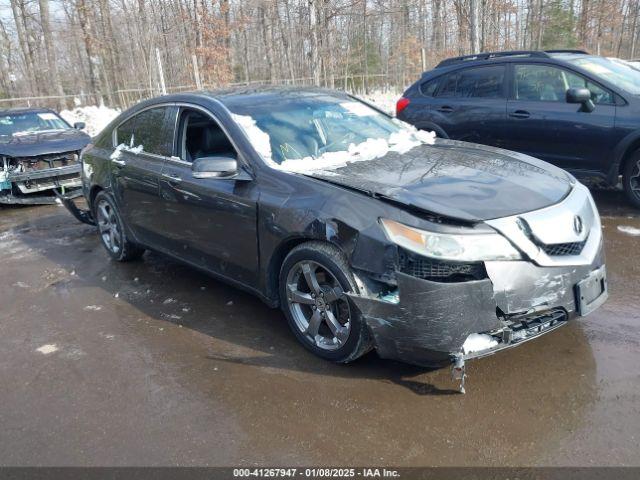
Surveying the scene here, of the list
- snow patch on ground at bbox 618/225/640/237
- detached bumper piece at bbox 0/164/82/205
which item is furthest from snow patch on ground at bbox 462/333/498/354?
detached bumper piece at bbox 0/164/82/205

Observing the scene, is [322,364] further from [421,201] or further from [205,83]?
[205,83]

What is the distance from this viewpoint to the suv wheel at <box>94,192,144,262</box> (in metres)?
5.55

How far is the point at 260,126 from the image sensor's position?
4.07 metres

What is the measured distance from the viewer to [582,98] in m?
6.07

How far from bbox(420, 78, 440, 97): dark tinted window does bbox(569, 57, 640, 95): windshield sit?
1.81 m

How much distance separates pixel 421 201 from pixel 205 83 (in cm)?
2326

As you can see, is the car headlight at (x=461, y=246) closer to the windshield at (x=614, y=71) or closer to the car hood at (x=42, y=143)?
the windshield at (x=614, y=71)

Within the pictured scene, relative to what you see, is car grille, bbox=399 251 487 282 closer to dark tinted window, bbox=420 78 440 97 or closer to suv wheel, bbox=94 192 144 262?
suv wheel, bbox=94 192 144 262

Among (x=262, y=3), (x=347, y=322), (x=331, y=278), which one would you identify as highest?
(x=262, y=3)

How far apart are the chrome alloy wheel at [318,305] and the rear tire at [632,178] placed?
14.6 feet

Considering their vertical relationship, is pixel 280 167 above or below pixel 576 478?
above

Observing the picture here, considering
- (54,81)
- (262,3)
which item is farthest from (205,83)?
(54,81)

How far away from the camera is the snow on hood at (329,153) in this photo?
3.77 m

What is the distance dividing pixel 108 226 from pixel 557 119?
5270 mm
